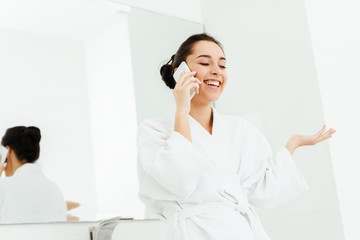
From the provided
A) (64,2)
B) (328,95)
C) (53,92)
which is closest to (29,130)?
(53,92)

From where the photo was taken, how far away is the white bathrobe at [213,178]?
3.68 feet

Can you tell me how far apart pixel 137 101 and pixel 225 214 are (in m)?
0.91

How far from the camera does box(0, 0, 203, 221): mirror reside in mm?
1669

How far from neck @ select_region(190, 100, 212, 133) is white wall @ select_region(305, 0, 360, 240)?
23.3 inches

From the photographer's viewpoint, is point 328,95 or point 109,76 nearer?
point 328,95

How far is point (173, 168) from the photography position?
111 cm

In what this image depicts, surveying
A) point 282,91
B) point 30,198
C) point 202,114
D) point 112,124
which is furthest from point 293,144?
point 30,198

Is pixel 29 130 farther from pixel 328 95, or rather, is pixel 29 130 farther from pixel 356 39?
pixel 356 39

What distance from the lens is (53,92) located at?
5.69ft

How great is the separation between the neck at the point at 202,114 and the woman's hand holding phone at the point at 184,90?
5.2 inches

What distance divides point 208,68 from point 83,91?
2.14 ft

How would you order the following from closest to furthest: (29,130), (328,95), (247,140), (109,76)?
(247,140) → (29,130) → (328,95) → (109,76)

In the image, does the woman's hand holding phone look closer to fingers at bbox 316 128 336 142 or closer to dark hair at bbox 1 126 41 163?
fingers at bbox 316 128 336 142

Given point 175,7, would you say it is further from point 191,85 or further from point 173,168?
point 173,168
